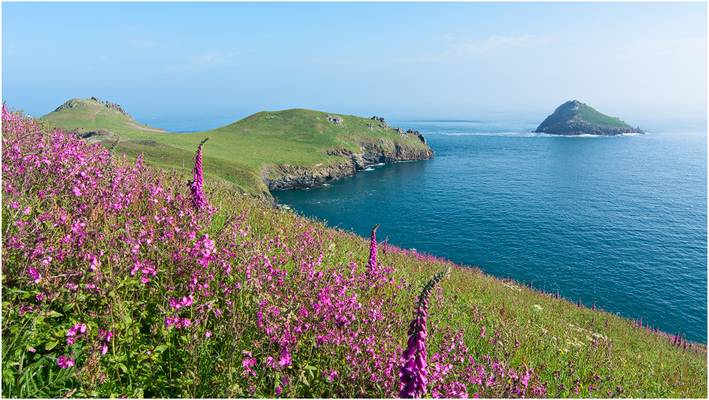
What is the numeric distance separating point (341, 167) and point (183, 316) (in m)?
99.1

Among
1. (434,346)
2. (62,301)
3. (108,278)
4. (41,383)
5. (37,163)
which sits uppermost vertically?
(37,163)

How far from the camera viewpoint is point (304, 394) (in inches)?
219

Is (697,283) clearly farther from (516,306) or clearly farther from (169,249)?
(169,249)

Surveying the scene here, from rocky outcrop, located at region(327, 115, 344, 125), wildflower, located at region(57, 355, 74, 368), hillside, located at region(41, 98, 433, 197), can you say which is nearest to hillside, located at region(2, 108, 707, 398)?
wildflower, located at region(57, 355, 74, 368)

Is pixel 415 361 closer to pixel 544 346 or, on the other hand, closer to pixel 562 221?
pixel 544 346

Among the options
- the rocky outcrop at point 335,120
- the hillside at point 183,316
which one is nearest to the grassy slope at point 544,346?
the hillside at point 183,316

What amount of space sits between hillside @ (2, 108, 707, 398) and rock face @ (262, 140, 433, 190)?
3125 inches

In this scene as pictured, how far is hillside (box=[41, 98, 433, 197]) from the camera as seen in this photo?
74.8 metres

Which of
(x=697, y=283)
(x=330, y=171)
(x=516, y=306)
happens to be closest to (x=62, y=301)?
(x=516, y=306)

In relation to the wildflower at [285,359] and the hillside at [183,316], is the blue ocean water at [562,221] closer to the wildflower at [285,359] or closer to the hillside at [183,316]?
the hillside at [183,316]

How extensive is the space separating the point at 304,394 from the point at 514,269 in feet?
140

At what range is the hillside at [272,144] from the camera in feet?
245

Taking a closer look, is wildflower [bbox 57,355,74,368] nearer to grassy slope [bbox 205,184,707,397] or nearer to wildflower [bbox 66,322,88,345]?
wildflower [bbox 66,322,88,345]

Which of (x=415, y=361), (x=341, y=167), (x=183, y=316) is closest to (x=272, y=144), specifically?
(x=341, y=167)
